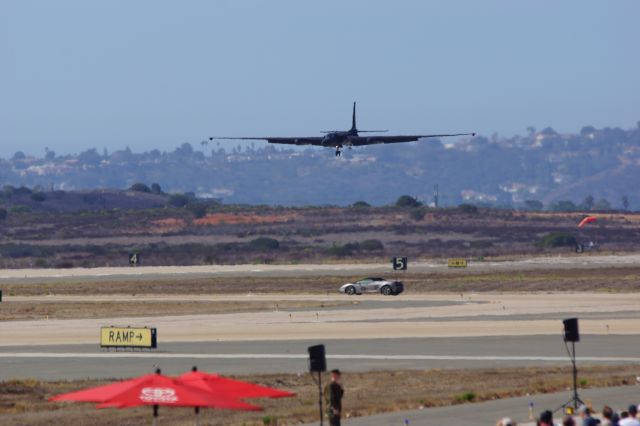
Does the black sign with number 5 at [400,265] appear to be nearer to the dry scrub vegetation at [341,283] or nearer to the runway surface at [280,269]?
the runway surface at [280,269]

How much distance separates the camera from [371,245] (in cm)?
17275

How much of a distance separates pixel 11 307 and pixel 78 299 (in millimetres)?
8416

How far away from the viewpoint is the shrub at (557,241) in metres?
176

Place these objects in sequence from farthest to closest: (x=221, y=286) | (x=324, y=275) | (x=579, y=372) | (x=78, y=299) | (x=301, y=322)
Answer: (x=324, y=275)
(x=221, y=286)
(x=78, y=299)
(x=301, y=322)
(x=579, y=372)

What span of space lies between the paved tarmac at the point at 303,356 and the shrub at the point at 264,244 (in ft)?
366

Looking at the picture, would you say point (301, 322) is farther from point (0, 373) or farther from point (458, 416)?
point (458, 416)

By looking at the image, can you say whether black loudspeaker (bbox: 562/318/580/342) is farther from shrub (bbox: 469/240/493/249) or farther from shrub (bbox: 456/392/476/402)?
shrub (bbox: 469/240/493/249)

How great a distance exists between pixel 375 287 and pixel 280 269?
3669 centimetres

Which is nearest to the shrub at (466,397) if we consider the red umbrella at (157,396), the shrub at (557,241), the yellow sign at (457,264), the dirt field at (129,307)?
the red umbrella at (157,396)

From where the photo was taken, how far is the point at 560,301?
8506 cm

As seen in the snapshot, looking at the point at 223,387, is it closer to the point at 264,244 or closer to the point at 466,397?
the point at 466,397

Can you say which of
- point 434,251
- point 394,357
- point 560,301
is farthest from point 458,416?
point 434,251

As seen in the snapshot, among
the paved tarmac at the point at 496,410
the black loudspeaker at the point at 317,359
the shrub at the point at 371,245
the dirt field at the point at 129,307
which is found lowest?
the dirt field at the point at 129,307

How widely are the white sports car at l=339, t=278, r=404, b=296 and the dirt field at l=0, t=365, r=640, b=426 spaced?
4589 cm
